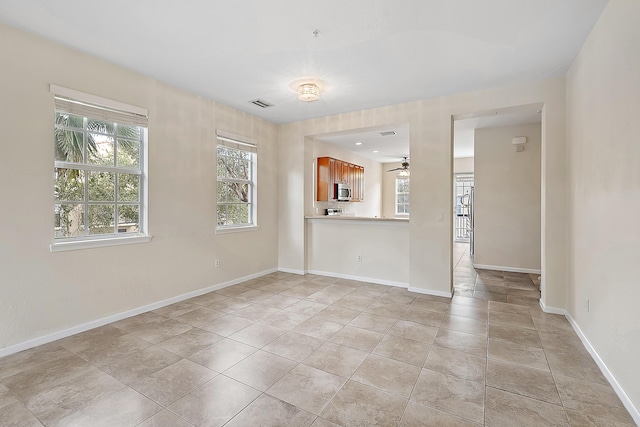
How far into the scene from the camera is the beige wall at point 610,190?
1876mm

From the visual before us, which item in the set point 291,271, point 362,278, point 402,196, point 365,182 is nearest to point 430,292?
point 362,278

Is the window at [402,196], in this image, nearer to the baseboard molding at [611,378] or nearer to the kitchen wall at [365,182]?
the kitchen wall at [365,182]

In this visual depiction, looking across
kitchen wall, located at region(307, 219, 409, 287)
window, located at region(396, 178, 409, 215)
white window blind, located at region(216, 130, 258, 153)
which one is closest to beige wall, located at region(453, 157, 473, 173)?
window, located at region(396, 178, 409, 215)

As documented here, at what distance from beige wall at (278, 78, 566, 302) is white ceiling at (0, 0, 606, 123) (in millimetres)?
256

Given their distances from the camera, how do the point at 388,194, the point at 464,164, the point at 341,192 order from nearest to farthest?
the point at 341,192 < the point at 464,164 < the point at 388,194

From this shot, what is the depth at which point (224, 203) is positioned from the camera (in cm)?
466

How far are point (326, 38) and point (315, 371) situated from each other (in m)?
2.79

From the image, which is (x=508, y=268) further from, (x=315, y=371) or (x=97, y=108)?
(x=97, y=108)

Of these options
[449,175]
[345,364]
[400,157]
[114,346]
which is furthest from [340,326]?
[400,157]

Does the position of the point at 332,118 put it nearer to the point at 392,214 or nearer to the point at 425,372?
the point at 425,372

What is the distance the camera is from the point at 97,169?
314cm

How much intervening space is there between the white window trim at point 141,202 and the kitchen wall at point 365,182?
2.76 m

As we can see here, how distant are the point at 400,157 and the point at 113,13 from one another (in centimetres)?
798

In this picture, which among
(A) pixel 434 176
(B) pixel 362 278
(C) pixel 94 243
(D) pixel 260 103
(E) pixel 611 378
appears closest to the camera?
(E) pixel 611 378
